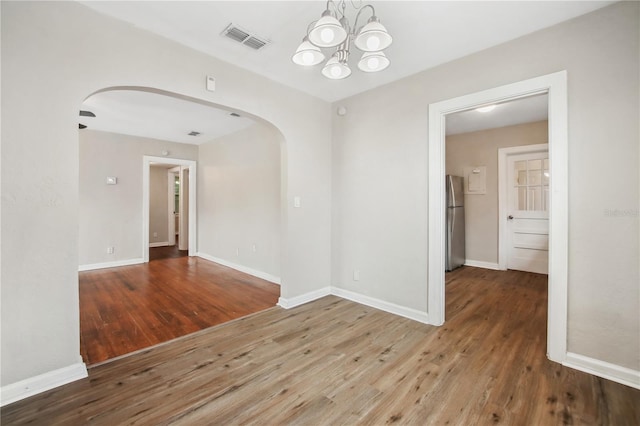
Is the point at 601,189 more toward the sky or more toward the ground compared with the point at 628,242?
more toward the sky

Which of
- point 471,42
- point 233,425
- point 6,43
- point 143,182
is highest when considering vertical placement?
point 471,42

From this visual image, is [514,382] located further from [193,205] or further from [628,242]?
[193,205]

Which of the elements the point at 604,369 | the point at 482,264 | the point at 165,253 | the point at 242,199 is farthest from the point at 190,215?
the point at 604,369

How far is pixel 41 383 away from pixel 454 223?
5.55 meters

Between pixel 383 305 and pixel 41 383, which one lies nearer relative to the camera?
pixel 41 383

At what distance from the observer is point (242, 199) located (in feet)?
16.9

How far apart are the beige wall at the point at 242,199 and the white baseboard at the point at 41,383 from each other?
8.60ft

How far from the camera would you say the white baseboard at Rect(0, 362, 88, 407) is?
66.4 inches

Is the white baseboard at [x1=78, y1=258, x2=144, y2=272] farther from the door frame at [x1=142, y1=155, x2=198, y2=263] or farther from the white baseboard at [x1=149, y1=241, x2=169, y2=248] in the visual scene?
the white baseboard at [x1=149, y1=241, x2=169, y2=248]

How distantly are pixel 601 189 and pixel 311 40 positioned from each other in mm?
2306

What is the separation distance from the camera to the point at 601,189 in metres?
1.98

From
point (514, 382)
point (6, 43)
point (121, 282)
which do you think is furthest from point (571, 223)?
point (121, 282)

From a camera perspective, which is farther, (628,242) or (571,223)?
(571,223)

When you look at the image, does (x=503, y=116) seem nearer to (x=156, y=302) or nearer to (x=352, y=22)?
(x=352, y=22)
